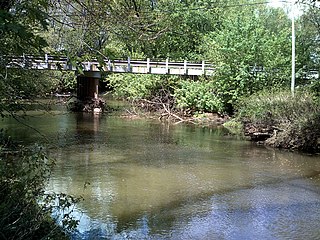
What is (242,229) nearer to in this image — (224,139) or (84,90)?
(224,139)

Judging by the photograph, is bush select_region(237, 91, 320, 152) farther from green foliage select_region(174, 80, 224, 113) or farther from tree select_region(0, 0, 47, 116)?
tree select_region(0, 0, 47, 116)

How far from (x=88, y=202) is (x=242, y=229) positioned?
2.98 meters

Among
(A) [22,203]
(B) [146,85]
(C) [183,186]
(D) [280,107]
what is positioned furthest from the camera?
(B) [146,85]

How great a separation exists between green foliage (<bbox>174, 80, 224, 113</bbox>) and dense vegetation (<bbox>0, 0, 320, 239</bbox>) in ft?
0.18

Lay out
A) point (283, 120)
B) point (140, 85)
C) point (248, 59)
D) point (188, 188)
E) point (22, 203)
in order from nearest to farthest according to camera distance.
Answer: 1. point (22, 203)
2. point (188, 188)
3. point (283, 120)
4. point (248, 59)
5. point (140, 85)

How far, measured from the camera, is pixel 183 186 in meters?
10.2

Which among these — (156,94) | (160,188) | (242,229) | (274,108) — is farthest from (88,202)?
(156,94)

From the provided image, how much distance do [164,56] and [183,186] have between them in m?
22.0

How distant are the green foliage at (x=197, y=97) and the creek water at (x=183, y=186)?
5.92 metres

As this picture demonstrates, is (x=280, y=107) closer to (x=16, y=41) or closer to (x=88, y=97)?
(x=16, y=41)

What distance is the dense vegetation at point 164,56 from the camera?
461 centimetres

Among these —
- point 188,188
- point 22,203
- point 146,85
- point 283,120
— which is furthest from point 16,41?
point 146,85

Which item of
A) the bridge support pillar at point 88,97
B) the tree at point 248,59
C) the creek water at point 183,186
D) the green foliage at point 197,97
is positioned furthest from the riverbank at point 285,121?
the bridge support pillar at point 88,97

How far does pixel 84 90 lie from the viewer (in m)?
27.3
